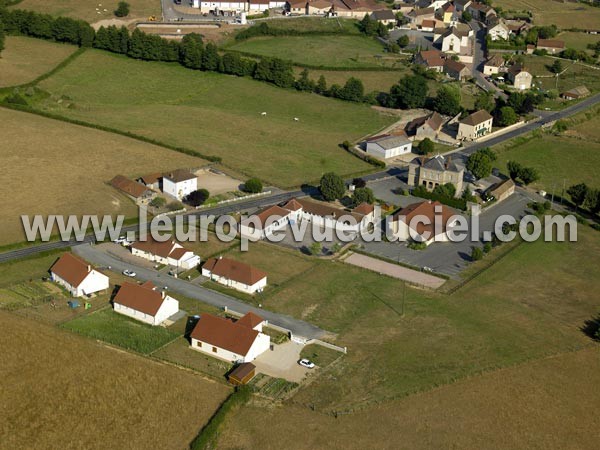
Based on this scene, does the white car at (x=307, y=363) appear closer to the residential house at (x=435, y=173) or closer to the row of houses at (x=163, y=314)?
the row of houses at (x=163, y=314)

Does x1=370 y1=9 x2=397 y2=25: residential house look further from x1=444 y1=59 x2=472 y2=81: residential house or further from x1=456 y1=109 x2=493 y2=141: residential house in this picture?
x1=456 y1=109 x2=493 y2=141: residential house

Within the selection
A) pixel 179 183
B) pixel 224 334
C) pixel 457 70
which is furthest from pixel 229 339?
pixel 457 70

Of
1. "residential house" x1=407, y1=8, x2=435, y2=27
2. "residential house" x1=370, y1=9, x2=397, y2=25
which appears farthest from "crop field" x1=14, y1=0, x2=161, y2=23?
"residential house" x1=407, y1=8, x2=435, y2=27

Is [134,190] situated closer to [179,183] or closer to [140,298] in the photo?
[179,183]

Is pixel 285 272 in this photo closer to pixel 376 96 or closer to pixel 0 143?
pixel 0 143

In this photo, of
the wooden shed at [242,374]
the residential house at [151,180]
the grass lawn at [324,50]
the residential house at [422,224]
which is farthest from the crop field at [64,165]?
the grass lawn at [324,50]

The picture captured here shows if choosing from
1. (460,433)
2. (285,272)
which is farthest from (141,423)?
(285,272)

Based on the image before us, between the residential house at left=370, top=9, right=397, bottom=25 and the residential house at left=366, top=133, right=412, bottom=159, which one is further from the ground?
the residential house at left=370, top=9, right=397, bottom=25
